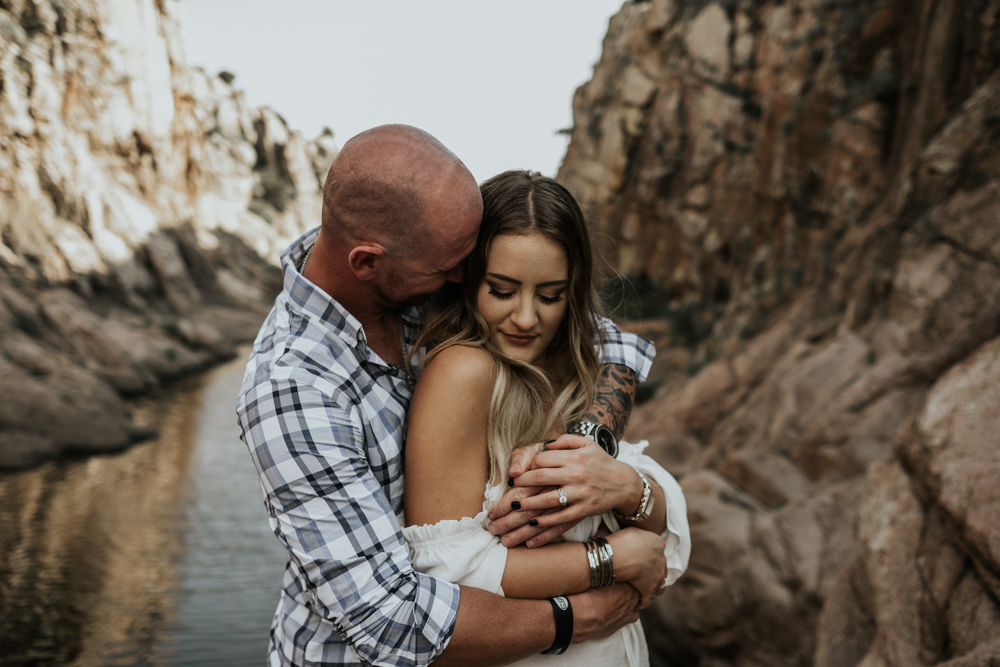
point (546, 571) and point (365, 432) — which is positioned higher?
point (365, 432)

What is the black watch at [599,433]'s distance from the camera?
2.41 m

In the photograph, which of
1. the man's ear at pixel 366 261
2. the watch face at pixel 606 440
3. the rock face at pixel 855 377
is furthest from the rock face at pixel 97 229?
the watch face at pixel 606 440

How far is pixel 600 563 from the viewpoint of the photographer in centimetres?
218

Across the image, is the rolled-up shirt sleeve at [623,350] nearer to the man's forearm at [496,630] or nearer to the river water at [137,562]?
the man's forearm at [496,630]

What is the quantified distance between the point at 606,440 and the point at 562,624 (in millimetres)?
631

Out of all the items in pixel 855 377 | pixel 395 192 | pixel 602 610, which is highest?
pixel 395 192

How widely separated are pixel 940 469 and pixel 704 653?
3.28 meters

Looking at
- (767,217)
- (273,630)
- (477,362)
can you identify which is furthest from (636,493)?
(767,217)

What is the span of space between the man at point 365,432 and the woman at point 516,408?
0.24 feet

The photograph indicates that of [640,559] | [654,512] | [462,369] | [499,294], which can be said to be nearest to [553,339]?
[499,294]

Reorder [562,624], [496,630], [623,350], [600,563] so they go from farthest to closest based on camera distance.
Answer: [623,350] → [600,563] → [562,624] → [496,630]

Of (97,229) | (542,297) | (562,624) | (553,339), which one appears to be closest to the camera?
(562,624)

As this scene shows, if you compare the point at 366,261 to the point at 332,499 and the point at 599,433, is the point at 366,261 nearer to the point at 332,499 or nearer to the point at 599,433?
the point at 332,499

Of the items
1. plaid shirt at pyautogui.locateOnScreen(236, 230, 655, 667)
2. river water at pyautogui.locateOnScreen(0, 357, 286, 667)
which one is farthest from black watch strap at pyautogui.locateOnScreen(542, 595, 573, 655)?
river water at pyautogui.locateOnScreen(0, 357, 286, 667)
